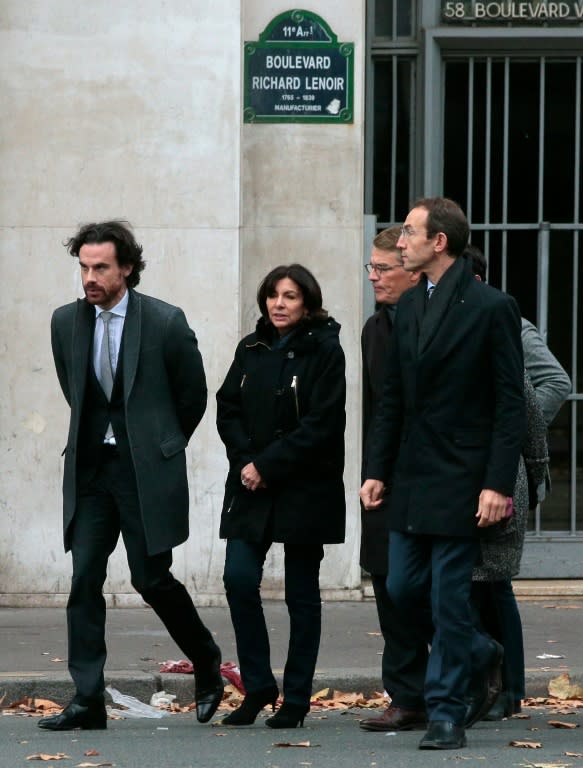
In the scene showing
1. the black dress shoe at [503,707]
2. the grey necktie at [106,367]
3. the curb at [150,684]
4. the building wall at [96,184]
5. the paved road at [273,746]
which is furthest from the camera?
the building wall at [96,184]

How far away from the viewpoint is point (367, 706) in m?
7.44

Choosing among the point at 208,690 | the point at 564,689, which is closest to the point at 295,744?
the point at 208,690

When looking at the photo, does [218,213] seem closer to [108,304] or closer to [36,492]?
[36,492]

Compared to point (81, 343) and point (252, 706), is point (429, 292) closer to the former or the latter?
point (81, 343)

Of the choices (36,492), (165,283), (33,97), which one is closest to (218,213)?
(165,283)

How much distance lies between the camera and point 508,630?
22.5 feet

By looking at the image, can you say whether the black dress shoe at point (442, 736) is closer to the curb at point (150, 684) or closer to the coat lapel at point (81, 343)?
the curb at point (150, 684)

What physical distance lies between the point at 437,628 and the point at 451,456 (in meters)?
0.60

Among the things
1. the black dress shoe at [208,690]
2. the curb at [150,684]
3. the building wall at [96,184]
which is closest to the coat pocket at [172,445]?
the black dress shoe at [208,690]

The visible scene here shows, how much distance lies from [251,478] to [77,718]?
1.08 m

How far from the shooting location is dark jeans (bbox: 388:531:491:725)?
5949mm

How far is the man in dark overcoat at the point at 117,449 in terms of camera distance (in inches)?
253

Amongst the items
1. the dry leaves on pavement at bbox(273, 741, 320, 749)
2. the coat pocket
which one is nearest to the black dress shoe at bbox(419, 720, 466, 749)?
the dry leaves on pavement at bbox(273, 741, 320, 749)

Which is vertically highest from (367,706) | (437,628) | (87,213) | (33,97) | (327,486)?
(33,97)
